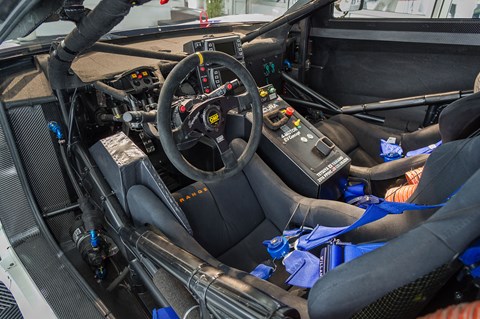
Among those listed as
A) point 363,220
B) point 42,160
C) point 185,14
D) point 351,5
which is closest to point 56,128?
point 42,160

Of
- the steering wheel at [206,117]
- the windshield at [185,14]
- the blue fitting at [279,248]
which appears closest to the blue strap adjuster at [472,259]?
the blue fitting at [279,248]

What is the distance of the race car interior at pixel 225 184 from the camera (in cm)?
78

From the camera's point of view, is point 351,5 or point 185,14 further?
point 185,14

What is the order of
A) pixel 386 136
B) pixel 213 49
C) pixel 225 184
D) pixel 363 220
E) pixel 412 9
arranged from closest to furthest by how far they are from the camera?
pixel 363 220 < pixel 225 184 < pixel 213 49 < pixel 386 136 < pixel 412 9

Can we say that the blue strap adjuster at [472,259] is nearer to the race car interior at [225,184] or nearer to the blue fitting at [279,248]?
the race car interior at [225,184]

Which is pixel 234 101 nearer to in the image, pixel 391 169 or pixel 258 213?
pixel 258 213

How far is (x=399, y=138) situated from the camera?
226 cm

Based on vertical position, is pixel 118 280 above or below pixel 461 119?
below

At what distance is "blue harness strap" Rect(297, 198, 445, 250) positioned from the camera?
2.68 feet

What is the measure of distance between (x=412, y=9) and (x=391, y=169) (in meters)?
1.61

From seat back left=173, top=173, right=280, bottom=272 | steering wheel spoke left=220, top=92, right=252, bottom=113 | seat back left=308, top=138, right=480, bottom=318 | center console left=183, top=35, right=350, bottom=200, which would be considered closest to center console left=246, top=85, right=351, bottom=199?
center console left=183, top=35, right=350, bottom=200

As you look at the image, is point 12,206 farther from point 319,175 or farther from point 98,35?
point 319,175

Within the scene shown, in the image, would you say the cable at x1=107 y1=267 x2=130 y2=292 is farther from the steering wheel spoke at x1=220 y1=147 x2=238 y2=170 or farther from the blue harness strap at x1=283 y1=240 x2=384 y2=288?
the blue harness strap at x1=283 y1=240 x2=384 y2=288

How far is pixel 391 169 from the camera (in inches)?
69.2
